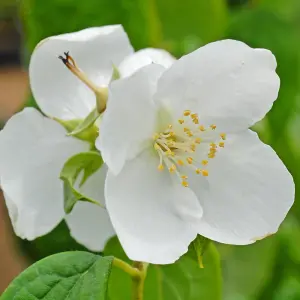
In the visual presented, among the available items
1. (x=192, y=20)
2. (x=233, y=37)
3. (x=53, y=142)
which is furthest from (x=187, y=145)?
(x=192, y=20)

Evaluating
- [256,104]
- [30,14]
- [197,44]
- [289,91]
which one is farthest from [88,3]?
[256,104]

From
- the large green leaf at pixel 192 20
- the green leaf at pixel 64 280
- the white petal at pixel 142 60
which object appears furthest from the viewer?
the large green leaf at pixel 192 20

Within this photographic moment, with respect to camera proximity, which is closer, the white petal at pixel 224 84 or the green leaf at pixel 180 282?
the white petal at pixel 224 84

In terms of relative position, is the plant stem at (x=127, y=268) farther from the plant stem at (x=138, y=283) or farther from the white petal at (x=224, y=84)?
the white petal at (x=224, y=84)

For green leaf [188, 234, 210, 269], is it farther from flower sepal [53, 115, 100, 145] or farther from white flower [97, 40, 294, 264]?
flower sepal [53, 115, 100, 145]

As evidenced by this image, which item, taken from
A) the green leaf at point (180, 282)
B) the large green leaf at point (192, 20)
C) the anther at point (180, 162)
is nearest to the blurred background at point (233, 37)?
the large green leaf at point (192, 20)

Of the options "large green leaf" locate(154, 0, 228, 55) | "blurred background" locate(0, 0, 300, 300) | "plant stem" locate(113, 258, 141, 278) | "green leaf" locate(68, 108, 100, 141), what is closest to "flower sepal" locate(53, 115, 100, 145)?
"green leaf" locate(68, 108, 100, 141)

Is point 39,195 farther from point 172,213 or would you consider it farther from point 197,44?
point 197,44
